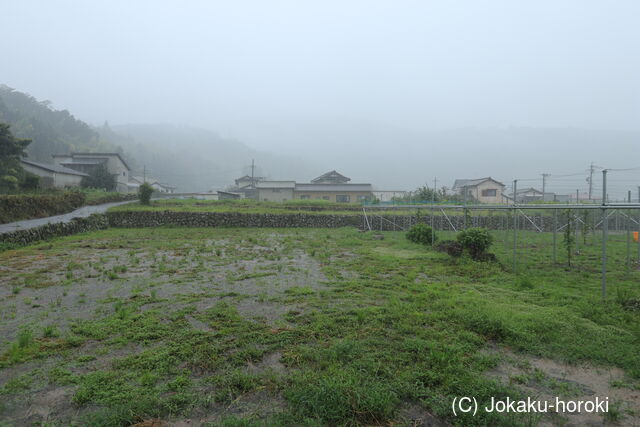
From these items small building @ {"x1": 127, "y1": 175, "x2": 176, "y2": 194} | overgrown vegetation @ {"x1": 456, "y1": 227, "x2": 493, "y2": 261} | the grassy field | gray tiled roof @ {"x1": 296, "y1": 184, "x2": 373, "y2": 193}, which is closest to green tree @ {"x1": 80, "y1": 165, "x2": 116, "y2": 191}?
small building @ {"x1": 127, "y1": 175, "x2": 176, "y2": 194}

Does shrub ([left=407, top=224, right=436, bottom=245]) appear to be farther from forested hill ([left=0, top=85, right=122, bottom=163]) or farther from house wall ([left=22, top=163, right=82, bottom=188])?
forested hill ([left=0, top=85, right=122, bottom=163])

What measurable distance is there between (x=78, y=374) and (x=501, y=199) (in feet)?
138

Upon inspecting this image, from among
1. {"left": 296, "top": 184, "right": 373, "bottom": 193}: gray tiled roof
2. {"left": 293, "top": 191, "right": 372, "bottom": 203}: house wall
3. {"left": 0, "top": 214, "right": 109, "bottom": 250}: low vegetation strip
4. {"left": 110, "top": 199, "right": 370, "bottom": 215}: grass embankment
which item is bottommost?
{"left": 0, "top": 214, "right": 109, "bottom": 250}: low vegetation strip

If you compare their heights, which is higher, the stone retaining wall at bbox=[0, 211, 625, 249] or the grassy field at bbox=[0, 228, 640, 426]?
the stone retaining wall at bbox=[0, 211, 625, 249]

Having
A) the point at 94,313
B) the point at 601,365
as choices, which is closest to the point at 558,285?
the point at 601,365

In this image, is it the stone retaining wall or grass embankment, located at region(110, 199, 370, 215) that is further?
grass embankment, located at region(110, 199, 370, 215)

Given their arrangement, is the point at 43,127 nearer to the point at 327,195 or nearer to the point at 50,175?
the point at 50,175

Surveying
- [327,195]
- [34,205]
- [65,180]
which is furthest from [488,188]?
[65,180]

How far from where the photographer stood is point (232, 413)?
294 centimetres

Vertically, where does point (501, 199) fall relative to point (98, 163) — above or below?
below

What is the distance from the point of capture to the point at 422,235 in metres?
13.9

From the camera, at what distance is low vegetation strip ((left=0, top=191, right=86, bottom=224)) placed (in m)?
15.3

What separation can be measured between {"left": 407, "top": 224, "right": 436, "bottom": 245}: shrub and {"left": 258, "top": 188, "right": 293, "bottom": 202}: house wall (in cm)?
2630

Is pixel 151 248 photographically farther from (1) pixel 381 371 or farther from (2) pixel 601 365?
(2) pixel 601 365
